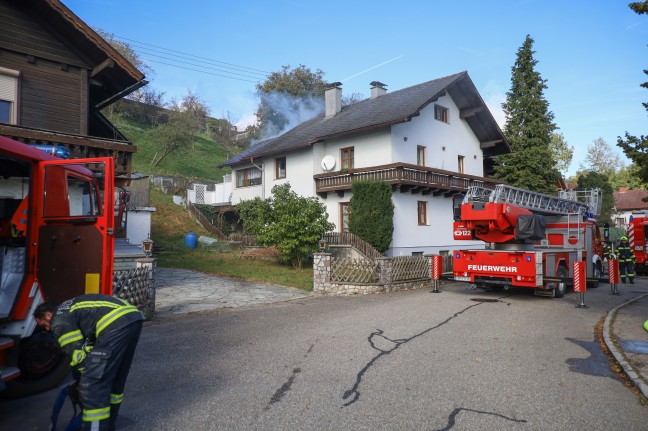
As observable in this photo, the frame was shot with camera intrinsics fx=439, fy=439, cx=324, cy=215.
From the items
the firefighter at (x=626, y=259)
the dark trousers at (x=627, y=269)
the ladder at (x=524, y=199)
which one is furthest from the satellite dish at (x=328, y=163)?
the dark trousers at (x=627, y=269)

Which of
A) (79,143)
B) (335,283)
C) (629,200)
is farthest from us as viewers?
(629,200)

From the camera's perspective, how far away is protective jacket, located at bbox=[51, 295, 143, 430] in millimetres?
3596

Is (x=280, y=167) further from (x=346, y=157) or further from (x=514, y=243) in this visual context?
(x=514, y=243)

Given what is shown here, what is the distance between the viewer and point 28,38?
12062mm

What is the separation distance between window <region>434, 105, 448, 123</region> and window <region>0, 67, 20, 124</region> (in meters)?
20.9

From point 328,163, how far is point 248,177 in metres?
8.76

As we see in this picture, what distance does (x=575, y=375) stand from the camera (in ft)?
19.4

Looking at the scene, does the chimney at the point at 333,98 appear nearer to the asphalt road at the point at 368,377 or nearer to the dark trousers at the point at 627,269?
the dark trousers at the point at 627,269

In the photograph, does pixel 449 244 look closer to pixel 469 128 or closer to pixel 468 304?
pixel 469 128

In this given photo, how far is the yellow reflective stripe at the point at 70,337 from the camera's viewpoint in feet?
11.9

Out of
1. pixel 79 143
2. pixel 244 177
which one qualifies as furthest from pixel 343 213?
pixel 79 143

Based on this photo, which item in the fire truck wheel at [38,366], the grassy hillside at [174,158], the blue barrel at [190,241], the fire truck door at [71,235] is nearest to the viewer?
the fire truck wheel at [38,366]

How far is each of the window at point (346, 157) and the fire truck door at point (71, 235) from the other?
64.5 ft

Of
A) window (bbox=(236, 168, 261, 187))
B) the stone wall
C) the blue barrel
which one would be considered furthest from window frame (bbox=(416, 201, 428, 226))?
the blue barrel
